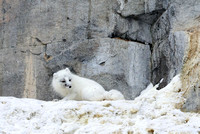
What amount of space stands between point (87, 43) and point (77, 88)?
1549mm

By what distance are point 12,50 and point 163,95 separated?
4643mm

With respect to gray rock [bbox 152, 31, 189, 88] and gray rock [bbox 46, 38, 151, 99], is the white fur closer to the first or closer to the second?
gray rock [bbox 46, 38, 151, 99]

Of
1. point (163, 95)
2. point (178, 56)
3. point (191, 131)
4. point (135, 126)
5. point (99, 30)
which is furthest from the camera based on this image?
point (99, 30)

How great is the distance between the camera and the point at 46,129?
5.27 meters

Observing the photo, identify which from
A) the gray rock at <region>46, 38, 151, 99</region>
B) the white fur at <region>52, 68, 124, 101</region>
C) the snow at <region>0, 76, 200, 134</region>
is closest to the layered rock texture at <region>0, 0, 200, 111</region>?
the gray rock at <region>46, 38, 151, 99</region>

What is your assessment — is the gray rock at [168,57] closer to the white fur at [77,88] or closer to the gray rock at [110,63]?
the gray rock at [110,63]

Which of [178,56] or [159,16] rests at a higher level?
[159,16]

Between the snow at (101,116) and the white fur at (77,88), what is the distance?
3.56ft

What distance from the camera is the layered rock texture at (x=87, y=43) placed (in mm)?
8328

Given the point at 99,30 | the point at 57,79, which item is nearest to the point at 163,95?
the point at 57,79

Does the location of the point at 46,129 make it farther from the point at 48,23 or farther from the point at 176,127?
the point at 48,23

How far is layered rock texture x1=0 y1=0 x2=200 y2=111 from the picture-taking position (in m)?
8.33

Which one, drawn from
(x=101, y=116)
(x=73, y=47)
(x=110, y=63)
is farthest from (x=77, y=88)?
(x=101, y=116)

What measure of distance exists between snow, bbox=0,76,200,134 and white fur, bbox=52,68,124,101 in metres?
1.08
